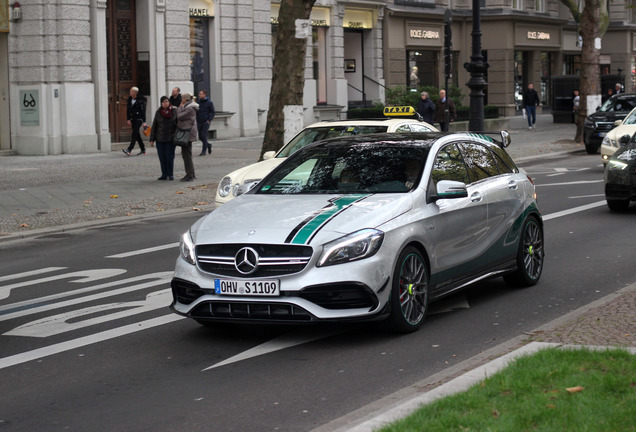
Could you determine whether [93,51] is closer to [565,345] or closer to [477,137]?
[477,137]

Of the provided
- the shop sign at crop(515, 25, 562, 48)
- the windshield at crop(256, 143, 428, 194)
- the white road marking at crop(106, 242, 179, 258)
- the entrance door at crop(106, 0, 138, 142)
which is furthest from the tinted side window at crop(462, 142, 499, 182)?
the shop sign at crop(515, 25, 562, 48)

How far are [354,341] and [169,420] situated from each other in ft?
7.40

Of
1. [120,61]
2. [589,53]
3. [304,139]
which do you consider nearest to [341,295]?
[304,139]

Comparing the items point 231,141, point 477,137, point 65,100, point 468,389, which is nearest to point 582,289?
point 477,137

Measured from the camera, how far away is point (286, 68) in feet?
72.3

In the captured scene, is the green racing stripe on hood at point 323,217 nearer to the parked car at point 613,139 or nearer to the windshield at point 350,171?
the windshield at point 350,171

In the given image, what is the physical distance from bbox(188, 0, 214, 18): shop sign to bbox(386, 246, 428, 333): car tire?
1080 inches

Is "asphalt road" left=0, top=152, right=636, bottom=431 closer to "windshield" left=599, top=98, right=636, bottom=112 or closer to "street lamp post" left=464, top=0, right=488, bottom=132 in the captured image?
"street lamp post" left=464, top=0, right=488, bottom=132

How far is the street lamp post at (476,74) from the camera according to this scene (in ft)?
91.4

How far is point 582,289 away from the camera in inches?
396

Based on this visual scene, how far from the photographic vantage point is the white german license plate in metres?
7.62

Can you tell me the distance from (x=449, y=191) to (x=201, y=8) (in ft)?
89.9

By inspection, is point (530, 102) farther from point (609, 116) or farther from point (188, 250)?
point (188, 250)

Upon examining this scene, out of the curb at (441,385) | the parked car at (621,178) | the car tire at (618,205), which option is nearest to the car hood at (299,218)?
the curb at (441,385)
